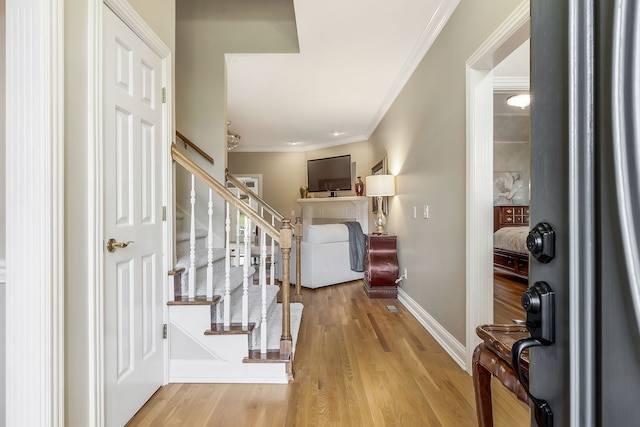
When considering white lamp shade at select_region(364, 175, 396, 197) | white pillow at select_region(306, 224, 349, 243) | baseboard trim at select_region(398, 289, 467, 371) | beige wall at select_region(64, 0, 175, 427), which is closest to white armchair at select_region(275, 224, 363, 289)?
white pillow at select_region(306, 224, 349, 243)

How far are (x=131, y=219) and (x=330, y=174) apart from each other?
5350 millimetres

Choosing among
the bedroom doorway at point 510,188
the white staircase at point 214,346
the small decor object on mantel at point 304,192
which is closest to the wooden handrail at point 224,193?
the white staircase at point 214,346

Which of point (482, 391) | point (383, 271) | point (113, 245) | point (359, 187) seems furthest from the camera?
point (359, 187)

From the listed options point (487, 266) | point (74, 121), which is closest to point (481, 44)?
point (487, 266)

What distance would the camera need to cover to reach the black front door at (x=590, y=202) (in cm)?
32

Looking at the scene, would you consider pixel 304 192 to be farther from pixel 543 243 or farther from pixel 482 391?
pixel 543 243

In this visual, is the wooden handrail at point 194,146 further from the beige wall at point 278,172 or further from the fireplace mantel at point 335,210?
the beige wall at point 278,172

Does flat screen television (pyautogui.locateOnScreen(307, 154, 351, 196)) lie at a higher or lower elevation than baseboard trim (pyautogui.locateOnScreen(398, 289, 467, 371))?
higher

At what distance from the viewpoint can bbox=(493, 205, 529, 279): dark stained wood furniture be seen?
444 cm

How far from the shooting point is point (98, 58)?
4.68 feet

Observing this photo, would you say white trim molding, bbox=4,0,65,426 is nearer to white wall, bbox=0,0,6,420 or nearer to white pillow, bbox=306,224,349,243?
white wall, bbox=0,0,6,420

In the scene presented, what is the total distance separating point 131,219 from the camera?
1.70 metres

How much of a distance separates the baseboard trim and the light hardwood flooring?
53 millimetres

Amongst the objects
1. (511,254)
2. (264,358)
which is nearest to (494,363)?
(264,358)
